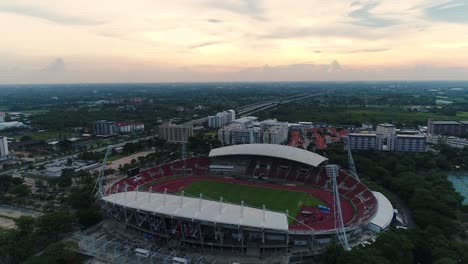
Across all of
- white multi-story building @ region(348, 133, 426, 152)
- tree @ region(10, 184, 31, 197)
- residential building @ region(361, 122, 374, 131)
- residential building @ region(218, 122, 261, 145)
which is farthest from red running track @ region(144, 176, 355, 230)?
residential building @ region(361, 122, 374, 131)

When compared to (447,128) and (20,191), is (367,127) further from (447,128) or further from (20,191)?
(20,191)

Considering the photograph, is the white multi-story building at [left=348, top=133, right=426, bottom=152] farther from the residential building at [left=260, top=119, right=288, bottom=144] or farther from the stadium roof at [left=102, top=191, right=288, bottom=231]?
the stadium roof at [left=102, top=191, right=288, bottom=231]

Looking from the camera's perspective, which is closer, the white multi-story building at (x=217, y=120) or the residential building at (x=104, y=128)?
the residential building at (x=104, y=128)

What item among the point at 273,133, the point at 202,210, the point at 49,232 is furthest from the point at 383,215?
the point at 273,133

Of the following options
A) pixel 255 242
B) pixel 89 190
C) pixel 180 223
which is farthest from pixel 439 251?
pixel 89 190

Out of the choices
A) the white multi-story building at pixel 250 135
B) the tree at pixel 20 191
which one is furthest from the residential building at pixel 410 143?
the tree at pixel 20 191

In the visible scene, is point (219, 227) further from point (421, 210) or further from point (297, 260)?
point (421, 210)

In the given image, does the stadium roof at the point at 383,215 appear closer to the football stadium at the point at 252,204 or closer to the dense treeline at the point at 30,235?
the football stadium at the point at 252,204
